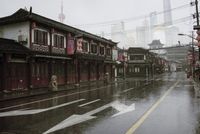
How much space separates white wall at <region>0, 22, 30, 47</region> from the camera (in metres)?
27.3

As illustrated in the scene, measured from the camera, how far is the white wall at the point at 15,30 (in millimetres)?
27275

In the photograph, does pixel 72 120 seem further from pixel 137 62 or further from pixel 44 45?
pixel 137 62

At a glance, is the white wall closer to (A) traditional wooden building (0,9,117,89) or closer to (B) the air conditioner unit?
(A) traditional wooden building (0,9,117,89)

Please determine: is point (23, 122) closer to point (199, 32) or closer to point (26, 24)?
point (26, 24)

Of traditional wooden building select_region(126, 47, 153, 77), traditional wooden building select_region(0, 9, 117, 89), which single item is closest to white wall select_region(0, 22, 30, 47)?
traditional wooden building select_region(0, 9, 117, 89)

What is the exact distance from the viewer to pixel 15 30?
28266mm

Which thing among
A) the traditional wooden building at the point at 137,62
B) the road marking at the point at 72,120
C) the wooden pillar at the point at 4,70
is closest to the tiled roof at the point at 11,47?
the wooden pillar at the point at 4,70

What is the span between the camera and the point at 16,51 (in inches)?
→ 918

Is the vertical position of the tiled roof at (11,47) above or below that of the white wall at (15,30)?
below

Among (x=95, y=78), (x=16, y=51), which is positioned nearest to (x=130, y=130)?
(x=16, y=51)

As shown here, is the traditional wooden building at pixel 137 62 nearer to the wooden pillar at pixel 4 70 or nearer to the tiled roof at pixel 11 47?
the tiled roof at pixel 11 47

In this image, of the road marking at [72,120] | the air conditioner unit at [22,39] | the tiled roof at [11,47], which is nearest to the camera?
the road marking at [72,120]

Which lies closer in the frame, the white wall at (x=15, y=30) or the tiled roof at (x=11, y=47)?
the tiled roof at (x=11, y=47)

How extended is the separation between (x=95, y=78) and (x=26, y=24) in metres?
22.1
